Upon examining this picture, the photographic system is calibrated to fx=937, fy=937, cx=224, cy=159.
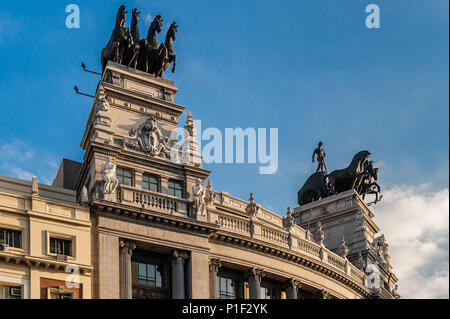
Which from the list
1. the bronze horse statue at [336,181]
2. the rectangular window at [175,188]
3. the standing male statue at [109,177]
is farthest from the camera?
the bronze horse statue at [336,181]

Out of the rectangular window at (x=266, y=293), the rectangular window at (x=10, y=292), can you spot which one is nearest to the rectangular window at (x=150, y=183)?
the rectangular window at (x=266, y=293)

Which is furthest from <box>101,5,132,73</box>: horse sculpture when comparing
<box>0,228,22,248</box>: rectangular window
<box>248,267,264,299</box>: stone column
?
<box>248,267,264,299</box>: stone column

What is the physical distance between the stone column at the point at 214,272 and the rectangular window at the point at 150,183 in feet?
20.7

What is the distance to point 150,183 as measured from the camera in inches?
2557

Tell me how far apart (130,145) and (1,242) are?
13.0m

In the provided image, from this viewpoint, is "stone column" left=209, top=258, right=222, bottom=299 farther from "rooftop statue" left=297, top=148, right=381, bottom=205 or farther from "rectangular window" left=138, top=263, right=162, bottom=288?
"rooftop statue" left=297, top=148, right=381, bottom=205

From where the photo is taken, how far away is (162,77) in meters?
71.4

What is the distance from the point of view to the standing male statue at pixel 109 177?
60688 millimetres

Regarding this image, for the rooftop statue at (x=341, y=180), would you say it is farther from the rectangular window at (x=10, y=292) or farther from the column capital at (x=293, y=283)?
the rectangular window at (x=10, y=292)

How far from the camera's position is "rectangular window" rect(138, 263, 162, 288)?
61.2 m

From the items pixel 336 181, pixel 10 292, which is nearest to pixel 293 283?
pixel 10 292

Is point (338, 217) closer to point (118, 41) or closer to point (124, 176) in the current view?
point (118, 41)
